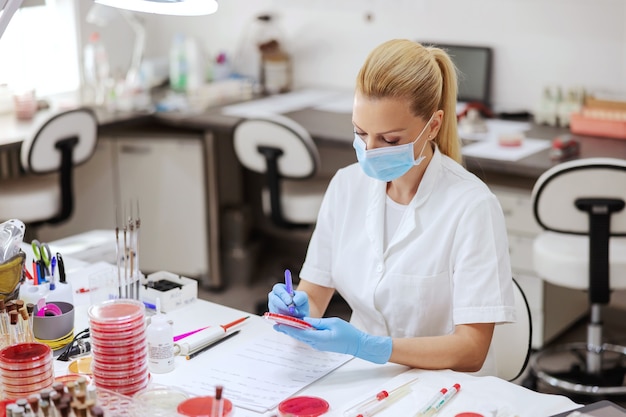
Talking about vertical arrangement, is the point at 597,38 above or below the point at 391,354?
above

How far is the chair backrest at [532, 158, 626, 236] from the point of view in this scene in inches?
106

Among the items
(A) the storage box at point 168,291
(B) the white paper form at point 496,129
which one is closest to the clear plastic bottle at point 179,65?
(B) the white paper form at point 496,129

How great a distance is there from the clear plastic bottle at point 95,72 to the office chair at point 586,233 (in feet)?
6.82

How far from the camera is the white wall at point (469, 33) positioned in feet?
11.5

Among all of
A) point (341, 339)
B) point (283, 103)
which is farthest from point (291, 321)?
point (283, 103)

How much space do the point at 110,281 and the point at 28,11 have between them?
2500 millimetres

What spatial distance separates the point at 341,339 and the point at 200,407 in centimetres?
31

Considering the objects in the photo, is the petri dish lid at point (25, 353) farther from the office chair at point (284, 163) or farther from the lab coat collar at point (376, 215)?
the office chair at point (284, 163)

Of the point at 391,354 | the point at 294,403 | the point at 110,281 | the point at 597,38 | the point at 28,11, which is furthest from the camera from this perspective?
the point at 28,11

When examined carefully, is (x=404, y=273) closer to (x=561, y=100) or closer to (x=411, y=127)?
(x=411, y=127)

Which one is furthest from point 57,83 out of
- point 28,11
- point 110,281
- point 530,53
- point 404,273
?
point 404,273

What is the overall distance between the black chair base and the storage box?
152 centimetres

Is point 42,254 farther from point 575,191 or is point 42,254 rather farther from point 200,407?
point 575,191

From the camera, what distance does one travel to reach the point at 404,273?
1.93 m
